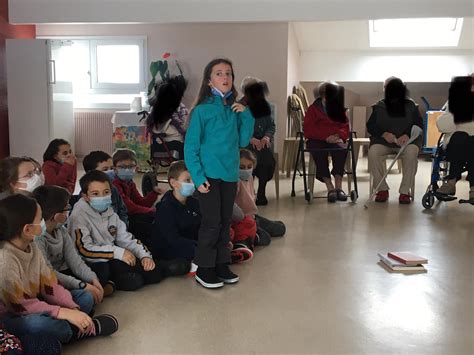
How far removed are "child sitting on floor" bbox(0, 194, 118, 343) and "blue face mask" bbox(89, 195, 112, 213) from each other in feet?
1.91

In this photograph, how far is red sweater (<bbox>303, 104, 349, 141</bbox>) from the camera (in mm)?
5258

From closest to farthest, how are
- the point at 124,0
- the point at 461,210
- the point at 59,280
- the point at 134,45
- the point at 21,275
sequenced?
A: the point at 21,275 → the point at 59,280 → the point at 461,210 → the point at 124,0 → the point at 134,45

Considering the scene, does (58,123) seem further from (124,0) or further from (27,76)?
(124,0)

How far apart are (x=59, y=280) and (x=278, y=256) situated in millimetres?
1397

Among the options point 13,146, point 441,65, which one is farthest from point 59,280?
point 441,65

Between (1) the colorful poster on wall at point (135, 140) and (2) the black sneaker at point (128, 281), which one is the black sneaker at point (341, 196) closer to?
(2) the black sneaker at point (128, 281)

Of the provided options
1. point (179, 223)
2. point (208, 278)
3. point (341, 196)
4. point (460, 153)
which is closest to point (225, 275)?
point (208, 278)

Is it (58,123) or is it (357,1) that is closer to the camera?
(357,1)

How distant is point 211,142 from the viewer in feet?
8.96

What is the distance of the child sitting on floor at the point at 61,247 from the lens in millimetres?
2346

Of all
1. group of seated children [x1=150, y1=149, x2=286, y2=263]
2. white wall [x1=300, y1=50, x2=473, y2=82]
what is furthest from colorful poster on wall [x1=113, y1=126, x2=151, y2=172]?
group of seated children [x1=150, y1=149, x2=286, y2=263]

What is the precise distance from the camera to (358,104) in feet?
30.2

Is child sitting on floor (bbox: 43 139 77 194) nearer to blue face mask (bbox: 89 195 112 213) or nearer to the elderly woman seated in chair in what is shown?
blue face mask (bbox: 89 195 112 213)

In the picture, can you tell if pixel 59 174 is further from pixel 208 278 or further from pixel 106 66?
pixel 106 66
